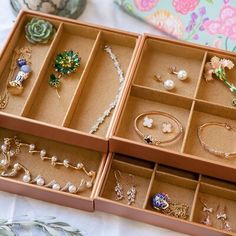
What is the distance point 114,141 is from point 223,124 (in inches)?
12.7

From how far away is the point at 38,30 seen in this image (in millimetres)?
1373

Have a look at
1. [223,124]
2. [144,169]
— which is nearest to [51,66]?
[144,169]

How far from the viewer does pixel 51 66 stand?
1.37 m

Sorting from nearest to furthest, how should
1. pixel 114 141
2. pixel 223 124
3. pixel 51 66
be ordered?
pixel 114 141 → pixel 223 124 → pixel 51 66

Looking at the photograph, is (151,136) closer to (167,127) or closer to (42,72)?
(167,127)

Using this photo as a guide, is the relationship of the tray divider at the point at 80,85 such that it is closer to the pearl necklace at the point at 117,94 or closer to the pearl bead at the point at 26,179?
the pearl necklace at the point at 117,94

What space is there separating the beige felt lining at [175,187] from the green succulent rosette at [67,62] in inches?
16.0

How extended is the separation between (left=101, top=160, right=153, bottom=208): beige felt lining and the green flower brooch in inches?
12.0

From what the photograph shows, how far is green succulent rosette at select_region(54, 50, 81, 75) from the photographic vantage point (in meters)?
1.35

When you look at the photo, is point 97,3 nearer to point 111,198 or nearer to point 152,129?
point 152,129

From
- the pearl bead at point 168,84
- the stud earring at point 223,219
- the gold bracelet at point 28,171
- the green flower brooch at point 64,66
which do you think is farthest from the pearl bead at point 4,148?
the stud earring at point 223,219

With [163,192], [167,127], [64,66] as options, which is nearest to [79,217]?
[163,192]

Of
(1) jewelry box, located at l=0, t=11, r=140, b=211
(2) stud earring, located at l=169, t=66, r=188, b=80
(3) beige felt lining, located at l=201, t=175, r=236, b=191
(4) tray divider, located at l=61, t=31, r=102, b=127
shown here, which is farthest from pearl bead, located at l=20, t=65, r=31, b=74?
(3) beige felt lining, located at l=201, t=175, r=236, b=191

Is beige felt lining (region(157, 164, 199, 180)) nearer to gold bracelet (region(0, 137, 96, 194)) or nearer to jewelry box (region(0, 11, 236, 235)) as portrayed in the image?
jewelry box (region(0, 11, 236, 235))
